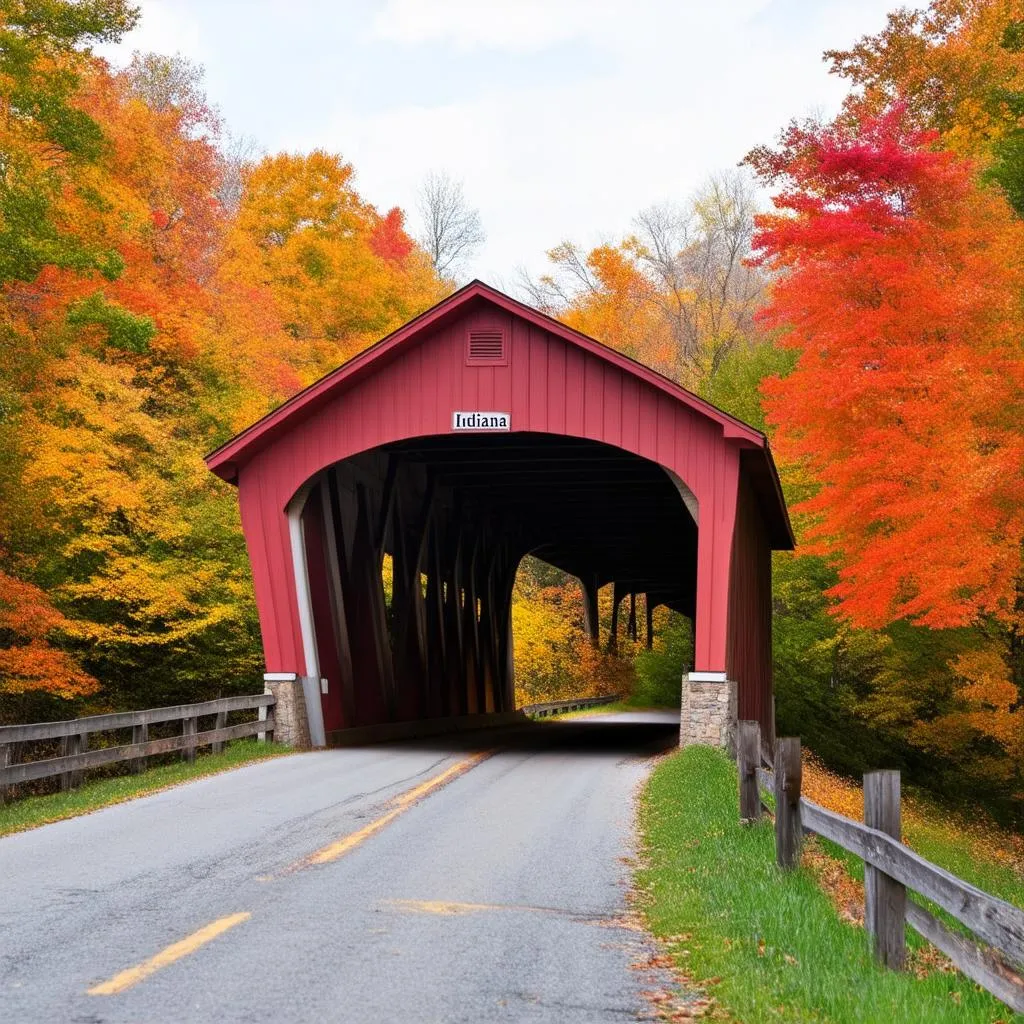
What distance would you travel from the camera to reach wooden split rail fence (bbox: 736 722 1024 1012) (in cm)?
395

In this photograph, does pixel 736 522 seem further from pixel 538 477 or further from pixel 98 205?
pixel 98 205

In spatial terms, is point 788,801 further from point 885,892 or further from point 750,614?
point 750,614

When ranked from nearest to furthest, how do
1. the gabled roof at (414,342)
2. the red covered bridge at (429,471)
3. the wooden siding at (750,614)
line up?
the gabled roof at (414,342) < the red covered bridge at (429,471) < the wooden siding at (750,614)

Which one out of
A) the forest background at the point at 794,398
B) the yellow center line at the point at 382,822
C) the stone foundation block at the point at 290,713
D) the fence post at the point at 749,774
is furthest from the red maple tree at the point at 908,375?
the stone foundation block at the point at 290,713

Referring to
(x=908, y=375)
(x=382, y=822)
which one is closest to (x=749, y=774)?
(x=382, y=822)

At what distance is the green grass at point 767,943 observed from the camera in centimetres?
454

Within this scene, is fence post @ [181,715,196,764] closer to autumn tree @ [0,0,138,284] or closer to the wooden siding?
the wooden siding

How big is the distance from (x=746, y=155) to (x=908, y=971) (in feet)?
90.7

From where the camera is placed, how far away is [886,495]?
727 inches

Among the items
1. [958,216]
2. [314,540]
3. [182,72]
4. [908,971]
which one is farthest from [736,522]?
[182,72]

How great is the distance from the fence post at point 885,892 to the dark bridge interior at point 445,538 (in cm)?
1385

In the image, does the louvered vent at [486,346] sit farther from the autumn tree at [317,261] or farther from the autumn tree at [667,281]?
the autumn tree at [667,281]

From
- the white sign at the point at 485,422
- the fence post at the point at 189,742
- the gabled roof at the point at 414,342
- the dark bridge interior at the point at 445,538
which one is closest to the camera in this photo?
the fence post at the point at 189,742

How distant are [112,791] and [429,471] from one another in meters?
12.1
